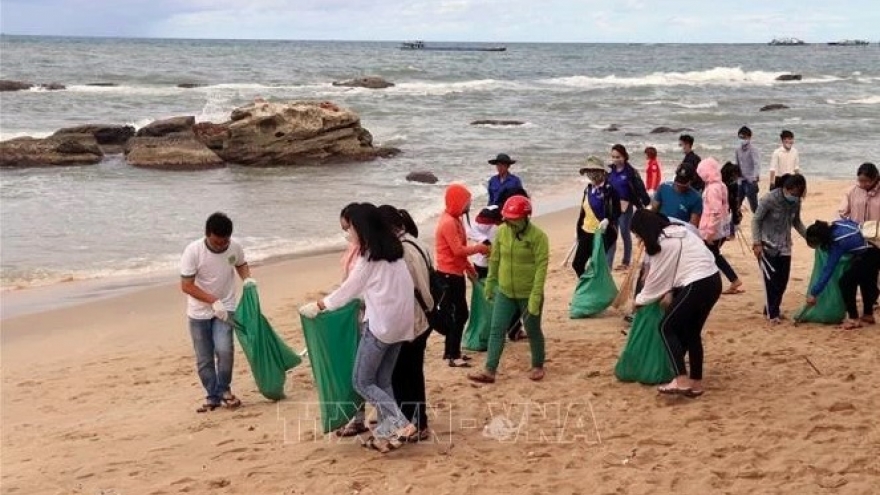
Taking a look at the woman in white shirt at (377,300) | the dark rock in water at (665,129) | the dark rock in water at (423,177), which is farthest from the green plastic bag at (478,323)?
the dark rock in water at (665,129)

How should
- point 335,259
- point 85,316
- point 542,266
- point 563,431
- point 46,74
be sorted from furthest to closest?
1. point 46,74
2. point 335,259
3. point 85,316
4. point 542,266
5. point 563,431

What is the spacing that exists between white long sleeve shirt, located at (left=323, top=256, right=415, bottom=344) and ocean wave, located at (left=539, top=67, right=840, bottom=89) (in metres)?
54.1

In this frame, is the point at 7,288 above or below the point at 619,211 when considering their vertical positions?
below

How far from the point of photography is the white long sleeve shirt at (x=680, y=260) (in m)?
6.34

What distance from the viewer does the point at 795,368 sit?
7.32 metres

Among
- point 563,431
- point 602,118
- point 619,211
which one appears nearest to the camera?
point 563,431

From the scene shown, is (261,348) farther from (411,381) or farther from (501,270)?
(501,270)

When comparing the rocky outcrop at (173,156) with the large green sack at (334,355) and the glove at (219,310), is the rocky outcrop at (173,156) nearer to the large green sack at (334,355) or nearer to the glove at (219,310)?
the glove at (219,310)

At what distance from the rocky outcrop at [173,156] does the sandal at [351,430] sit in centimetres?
1744

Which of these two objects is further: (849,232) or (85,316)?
(85,316)

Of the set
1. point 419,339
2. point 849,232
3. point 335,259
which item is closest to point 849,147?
point 335,259

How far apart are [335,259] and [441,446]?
7312 mm

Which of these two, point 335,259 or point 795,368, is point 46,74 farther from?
point 795,368

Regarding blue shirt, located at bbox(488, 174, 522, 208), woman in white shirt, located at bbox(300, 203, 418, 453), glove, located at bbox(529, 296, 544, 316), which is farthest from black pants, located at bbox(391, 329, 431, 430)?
blue shirt, located at bbox(488, 174, 522, 208)
